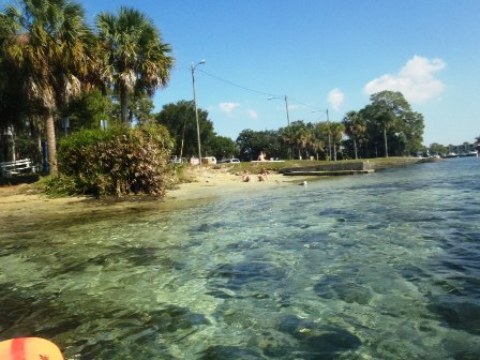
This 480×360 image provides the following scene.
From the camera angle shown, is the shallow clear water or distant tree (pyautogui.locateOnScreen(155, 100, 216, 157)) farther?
distant tree (pyautogui.locateOnScreen(155, 100, 216, 157))

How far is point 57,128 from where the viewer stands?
36.8 meters

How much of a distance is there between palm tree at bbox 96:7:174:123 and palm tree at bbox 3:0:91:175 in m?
3.39

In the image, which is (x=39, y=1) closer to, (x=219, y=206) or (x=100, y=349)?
(x=219, y=206)

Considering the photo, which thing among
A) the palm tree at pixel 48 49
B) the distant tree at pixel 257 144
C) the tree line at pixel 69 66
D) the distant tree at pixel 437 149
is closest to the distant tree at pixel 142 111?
the tree line at pixel 69 66

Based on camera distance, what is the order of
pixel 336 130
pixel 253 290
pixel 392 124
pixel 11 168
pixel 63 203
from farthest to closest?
pixel 392 124 < pixel 336 130 < pixel 11 168 < pixel 63 203 < pixel 253 290

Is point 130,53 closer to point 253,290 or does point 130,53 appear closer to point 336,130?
point 253,290

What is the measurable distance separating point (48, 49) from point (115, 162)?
279 inches

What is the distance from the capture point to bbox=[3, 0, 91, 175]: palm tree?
22.8 metres

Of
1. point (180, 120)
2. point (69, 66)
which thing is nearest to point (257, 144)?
point (180, 120)

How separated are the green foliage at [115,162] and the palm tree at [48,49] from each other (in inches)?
129

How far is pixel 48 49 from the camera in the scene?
2308 cm

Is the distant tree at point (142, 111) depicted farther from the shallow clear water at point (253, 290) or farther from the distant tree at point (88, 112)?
the shallow clear water at point (253, 290)

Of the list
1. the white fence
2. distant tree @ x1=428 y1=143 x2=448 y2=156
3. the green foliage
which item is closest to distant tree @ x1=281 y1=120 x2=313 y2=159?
the white fence

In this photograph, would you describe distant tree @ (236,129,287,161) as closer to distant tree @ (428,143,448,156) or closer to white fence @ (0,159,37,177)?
white fence @ (0,159,37,177)
